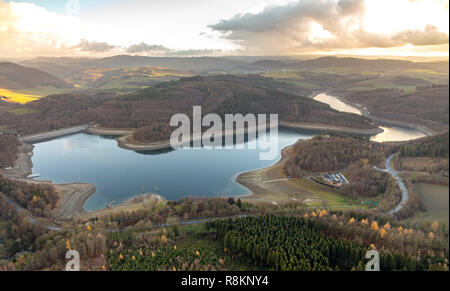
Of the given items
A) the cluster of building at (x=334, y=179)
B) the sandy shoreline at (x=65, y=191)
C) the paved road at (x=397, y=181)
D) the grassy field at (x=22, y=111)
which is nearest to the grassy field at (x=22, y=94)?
the grassy field at (x=22, y=111)

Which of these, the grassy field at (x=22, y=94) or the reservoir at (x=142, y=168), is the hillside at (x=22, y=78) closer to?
the grassy field at (x=22, y=94)

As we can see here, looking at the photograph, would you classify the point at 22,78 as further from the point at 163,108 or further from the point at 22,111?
the point at 163,108

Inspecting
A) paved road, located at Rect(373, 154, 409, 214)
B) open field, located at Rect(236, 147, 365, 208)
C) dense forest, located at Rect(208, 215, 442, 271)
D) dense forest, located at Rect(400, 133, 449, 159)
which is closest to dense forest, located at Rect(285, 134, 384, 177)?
paved road, located at Rect(373, 154, 409, 214)

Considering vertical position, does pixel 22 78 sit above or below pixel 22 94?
above

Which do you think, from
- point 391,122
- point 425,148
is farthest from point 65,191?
point 391,122

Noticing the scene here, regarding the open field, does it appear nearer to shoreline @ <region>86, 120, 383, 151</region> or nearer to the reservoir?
the reservoir
